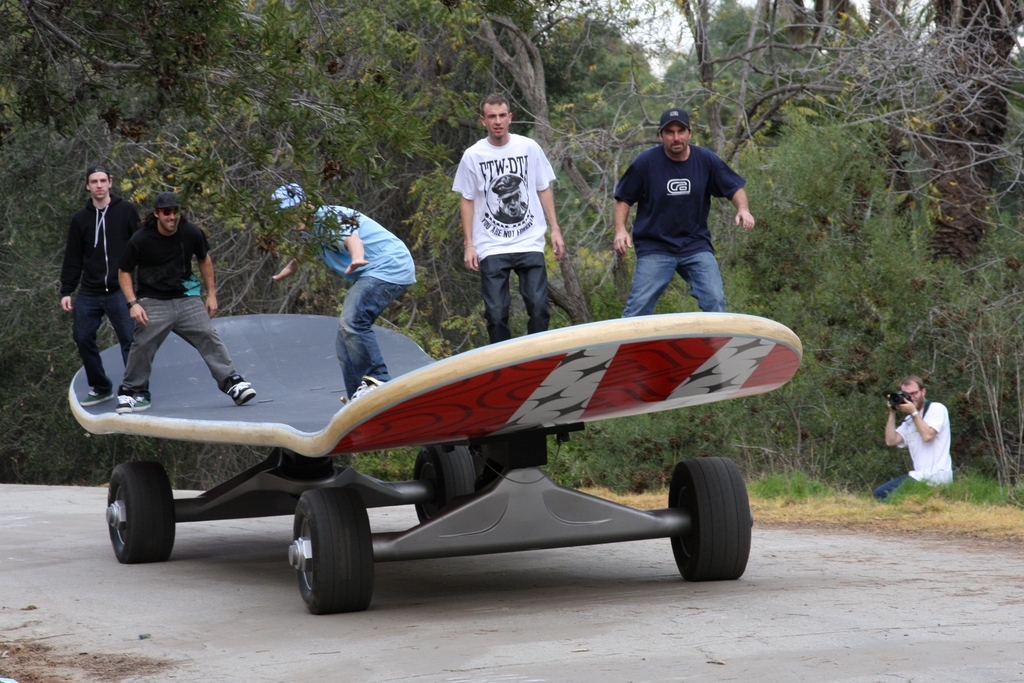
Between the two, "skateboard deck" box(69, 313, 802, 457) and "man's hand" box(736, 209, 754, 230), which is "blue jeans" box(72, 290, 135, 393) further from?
"man's hand" box(736, 209, 754, 230)

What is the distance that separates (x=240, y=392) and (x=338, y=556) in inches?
104

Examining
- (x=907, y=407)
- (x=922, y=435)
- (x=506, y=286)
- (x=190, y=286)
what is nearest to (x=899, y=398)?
(x=907, y=407)

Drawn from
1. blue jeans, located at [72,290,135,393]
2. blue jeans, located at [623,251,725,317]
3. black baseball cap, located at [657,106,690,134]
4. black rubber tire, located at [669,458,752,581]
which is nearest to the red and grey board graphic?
black rubber tire, located at [669,458,752,581]

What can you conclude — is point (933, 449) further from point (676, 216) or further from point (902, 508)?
point (676, 216)

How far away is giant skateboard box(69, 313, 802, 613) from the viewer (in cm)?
475

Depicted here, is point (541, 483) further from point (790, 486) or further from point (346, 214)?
point (790, 486)

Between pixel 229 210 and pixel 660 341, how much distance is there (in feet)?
7.44

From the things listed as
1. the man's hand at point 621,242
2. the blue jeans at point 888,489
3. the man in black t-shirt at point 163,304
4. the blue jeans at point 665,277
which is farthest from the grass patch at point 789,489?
the man in black t-shirt at point 163,304

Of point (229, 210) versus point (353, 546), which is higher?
point (229, 210)

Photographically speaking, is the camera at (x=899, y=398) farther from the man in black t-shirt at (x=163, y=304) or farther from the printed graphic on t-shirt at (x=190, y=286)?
the printed graphic on t-shirt at (x=190, y=286)

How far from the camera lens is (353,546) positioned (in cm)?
523

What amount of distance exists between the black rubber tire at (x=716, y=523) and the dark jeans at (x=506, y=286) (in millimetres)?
1249

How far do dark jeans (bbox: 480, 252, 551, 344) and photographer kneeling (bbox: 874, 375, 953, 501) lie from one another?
357 cm

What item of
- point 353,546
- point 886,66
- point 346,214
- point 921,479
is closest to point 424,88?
point 886,66
